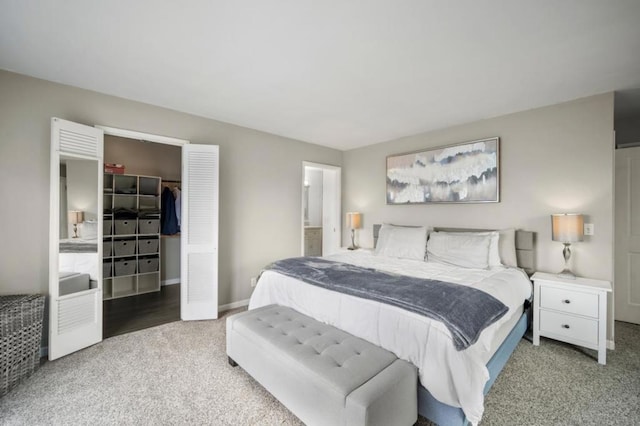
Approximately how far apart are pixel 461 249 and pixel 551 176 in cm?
124

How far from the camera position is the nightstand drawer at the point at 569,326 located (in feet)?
7.90

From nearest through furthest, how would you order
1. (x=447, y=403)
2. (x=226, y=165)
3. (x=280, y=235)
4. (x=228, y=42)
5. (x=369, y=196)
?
(x=447, y=403) → (x=228, y=42) → (x=226, y=165) → (x=280, y=235) → (x=369, y=196)

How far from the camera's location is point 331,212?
17.1ft

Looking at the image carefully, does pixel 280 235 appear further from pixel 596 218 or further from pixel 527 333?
pixel 596 218

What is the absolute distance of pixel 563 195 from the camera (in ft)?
9.62

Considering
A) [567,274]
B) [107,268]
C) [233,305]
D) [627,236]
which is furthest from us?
[107,268]

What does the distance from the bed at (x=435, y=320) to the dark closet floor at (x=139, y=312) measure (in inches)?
50.9

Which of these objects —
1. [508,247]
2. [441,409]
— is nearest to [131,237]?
[441,409]

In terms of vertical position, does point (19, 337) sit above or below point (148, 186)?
below

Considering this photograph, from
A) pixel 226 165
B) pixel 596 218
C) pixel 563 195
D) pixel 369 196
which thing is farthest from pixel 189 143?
pixel 596 218

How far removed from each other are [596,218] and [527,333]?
4.41 feet

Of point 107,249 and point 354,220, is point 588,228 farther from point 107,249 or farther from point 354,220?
point 107,249

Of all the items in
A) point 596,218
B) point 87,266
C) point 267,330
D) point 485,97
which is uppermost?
point 485,97

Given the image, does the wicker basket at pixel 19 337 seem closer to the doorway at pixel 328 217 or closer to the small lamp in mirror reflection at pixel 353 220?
the doorway at pixel 328 217
